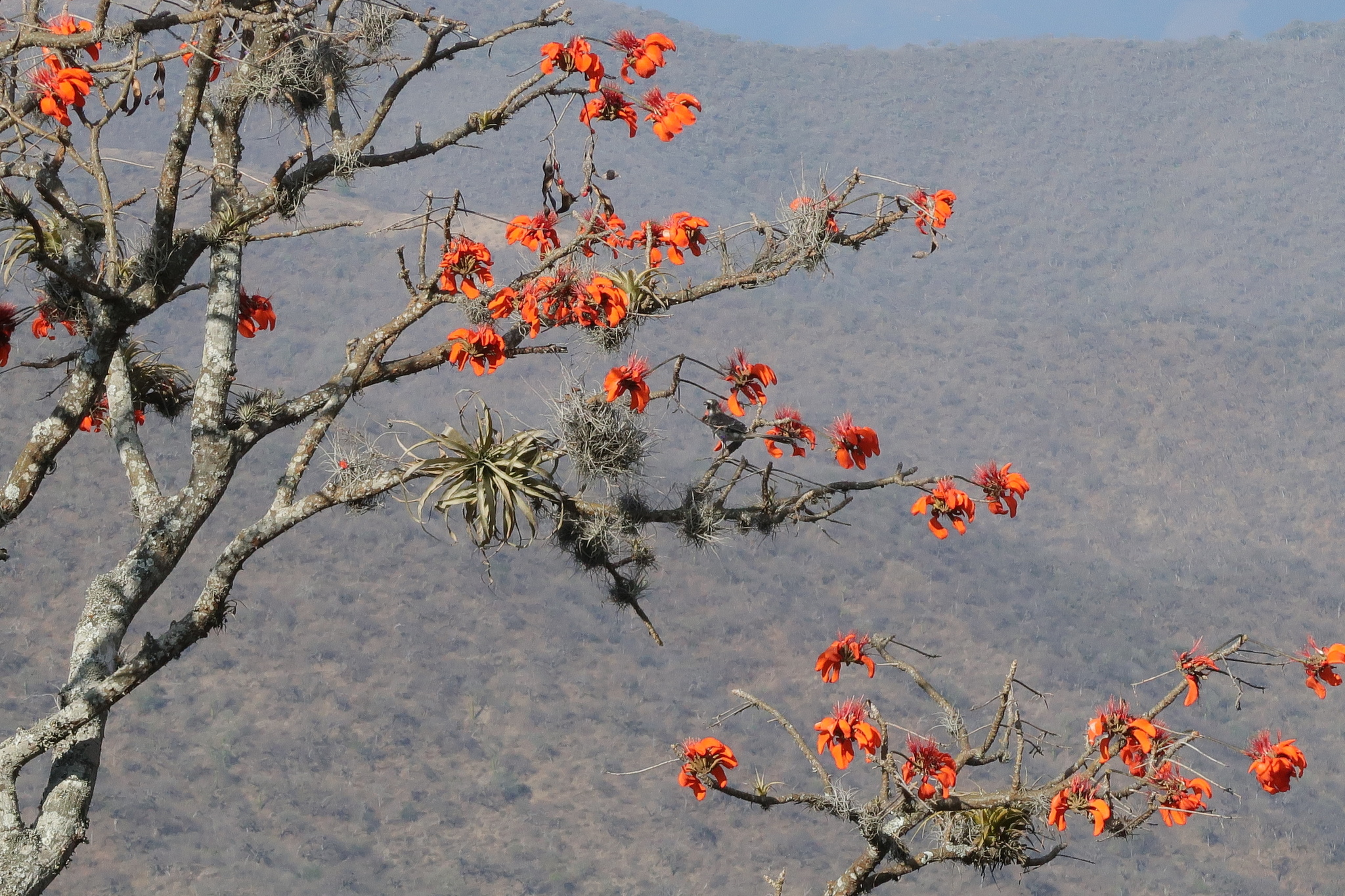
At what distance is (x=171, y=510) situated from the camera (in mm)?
5180

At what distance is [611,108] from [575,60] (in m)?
0.25

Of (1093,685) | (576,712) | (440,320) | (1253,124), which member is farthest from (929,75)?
(576,712)

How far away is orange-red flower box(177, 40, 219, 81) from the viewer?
4922 mm

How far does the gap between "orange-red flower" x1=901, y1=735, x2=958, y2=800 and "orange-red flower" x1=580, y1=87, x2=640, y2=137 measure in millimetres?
2864

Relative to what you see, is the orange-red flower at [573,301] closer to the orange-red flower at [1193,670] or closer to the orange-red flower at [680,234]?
the orange-red flower at [680,234]

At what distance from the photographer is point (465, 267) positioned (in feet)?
17.8

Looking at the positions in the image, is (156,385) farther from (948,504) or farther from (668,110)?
(948,504)

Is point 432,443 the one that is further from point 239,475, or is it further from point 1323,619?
point 1323,619

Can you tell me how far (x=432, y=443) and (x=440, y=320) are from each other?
71278 millimetres

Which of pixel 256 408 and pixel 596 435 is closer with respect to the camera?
pixel 596 435

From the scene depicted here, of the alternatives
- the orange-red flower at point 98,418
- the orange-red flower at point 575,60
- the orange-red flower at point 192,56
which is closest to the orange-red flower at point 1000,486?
the orange-red flower at point 575,60

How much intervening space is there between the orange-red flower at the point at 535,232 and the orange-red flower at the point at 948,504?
199 cm

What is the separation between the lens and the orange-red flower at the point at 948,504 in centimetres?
542

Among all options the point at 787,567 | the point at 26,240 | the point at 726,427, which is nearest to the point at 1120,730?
the point at 726,427
